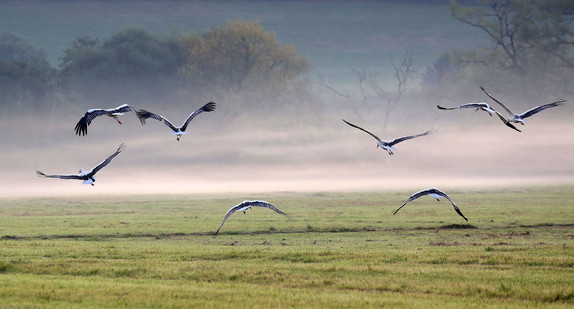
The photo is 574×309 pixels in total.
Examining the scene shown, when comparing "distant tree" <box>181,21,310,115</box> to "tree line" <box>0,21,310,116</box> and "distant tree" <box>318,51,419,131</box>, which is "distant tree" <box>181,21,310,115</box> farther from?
"distant tree" <box>318,51,419,131</box>

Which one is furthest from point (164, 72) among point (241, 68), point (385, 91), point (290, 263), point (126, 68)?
point (290, 263)

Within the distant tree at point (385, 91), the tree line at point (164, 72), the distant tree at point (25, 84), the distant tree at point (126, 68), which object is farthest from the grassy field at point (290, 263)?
the distant tree at point (385, 91)

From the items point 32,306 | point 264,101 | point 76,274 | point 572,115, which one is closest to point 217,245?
point 76,274

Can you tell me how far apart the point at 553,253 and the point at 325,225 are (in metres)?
17.3

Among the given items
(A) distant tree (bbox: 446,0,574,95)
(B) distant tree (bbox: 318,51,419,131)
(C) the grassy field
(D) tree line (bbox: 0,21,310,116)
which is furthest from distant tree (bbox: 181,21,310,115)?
(C) the grassy field

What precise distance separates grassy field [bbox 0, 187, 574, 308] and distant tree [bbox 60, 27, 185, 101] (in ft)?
243

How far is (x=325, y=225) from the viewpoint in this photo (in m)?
46.1

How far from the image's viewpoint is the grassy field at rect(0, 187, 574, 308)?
21.7m

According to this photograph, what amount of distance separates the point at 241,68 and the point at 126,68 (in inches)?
643

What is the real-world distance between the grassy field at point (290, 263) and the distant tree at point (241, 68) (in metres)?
70.7

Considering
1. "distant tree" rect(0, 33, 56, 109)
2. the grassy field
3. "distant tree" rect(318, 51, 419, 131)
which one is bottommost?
the grassy field

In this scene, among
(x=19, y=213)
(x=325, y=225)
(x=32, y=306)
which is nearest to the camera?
(x=32, y=306)

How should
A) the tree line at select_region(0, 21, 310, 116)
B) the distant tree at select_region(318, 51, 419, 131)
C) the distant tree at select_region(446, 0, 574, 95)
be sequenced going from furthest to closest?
the distant tree at select_region(318, 51, 419, 131), the distant tree at select_region(446, 0, 574, 95), the tree line at select_region(0, 21, 310, 116)

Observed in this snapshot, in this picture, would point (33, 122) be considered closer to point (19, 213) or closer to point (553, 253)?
point (19, 213)
